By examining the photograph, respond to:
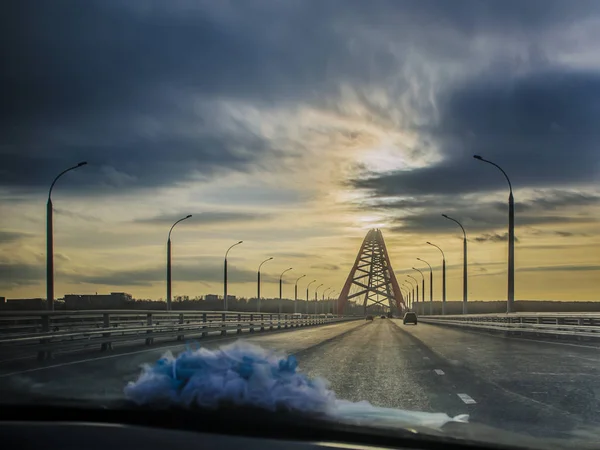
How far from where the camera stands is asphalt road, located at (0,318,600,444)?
27.8 feet

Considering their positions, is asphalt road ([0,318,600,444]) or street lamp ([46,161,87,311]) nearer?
asphalt road ([0,318,600,444])

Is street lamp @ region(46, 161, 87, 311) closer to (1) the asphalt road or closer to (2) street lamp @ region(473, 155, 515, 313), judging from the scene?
(1) the asphalt road

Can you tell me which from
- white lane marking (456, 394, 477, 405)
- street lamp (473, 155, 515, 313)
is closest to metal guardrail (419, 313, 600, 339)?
street lamp (473, 155, 515, 313)

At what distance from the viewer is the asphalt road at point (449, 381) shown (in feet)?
27.8

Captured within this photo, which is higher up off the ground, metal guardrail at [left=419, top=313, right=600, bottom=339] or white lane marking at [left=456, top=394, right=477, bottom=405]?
white lane marking at [left=456, top=394, right=477, bottom=405]

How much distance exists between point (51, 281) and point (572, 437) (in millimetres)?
24338

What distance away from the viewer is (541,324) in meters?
32.5

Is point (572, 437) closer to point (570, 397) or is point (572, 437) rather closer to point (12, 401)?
point (570, 397)

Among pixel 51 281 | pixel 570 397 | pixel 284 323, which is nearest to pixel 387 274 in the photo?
pixel 284 323

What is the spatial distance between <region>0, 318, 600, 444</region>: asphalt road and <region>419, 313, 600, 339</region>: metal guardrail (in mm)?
7041

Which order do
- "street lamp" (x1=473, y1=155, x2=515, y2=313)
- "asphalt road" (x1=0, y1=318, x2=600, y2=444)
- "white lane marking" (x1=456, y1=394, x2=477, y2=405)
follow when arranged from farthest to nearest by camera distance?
"street lamp" (x1=473, y1=155, x2=515, y2=313)
"white lane marking" (x1=456, y1=394, x2=477, y2=405)
"asphalt road" (x1=0, y1=318, x2=600, y2=444)

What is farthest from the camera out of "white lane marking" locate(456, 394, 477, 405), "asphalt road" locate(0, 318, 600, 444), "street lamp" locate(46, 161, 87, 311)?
"street lamp" locate(46, 161, 87, 311)

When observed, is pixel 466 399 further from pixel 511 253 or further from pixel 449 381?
pixel 511 253

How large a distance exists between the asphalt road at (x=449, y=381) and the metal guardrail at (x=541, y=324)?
704 cm
